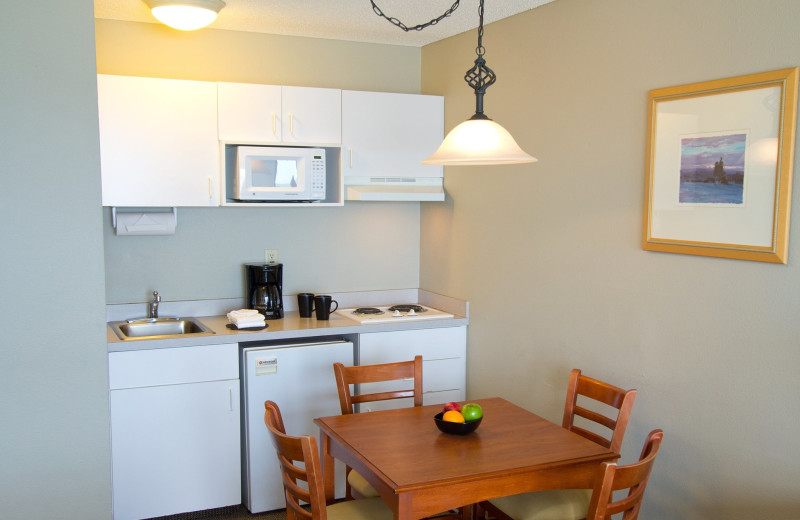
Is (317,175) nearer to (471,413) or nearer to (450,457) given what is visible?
(471,413)

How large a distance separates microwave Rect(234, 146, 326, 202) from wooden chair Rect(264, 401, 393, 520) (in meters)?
1.61

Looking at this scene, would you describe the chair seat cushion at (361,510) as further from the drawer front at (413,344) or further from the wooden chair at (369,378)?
the drawer front at (413,344)

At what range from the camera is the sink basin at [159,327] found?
384 centimetres

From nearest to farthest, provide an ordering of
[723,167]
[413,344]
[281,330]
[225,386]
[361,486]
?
[723,167] < [361,486] < [225,386] < [281,330] < [413,344]

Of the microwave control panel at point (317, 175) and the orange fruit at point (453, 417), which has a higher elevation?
the microwave control panel at point (317, 175)

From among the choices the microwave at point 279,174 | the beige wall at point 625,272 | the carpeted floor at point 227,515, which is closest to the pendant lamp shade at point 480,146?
the beige wall at point 625,272

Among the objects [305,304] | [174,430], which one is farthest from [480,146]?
[174,430]

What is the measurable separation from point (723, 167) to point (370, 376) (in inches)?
65.0

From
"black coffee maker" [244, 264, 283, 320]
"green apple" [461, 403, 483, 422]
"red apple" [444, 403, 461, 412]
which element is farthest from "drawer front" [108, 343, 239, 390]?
"green apple" [461, 403, 483, 422]

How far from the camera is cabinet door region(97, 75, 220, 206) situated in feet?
11.6

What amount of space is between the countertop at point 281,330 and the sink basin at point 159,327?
0.06m

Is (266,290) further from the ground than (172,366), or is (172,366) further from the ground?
(266,290)

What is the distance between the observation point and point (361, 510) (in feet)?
8.63

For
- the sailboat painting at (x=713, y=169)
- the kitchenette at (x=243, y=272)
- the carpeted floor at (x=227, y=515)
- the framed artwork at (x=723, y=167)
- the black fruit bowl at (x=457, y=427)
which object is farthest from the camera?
the carpeted floor at (x=227, y=515)
